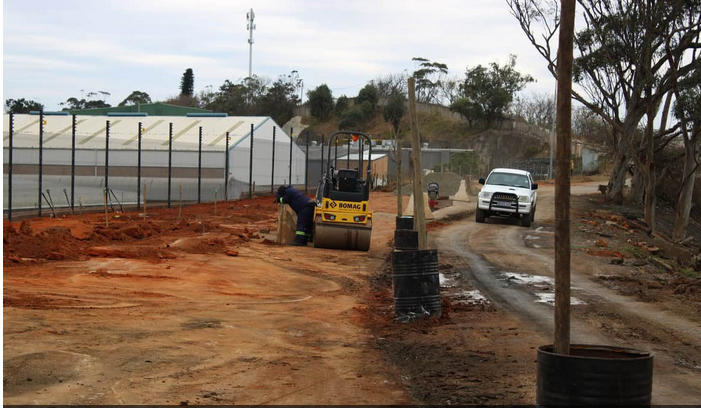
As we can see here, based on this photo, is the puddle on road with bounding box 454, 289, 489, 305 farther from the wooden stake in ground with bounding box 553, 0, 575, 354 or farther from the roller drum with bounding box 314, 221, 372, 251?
the wooden stake in ground with bounding box 553, 0, 575, 354

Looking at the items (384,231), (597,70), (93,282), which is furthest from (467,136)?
(93,282)

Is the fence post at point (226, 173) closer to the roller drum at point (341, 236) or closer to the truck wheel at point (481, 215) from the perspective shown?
the truck wheel at point (481, 215)

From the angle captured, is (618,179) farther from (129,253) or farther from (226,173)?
(129,253)

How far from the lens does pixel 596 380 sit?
18.7ft

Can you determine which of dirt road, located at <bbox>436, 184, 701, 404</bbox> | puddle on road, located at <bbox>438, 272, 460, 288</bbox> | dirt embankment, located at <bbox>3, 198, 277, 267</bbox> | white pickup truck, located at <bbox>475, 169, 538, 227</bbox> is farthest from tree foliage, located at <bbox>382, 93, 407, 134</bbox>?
puddle on road, located at <bbox>438, 272, 460, 288</bbox>

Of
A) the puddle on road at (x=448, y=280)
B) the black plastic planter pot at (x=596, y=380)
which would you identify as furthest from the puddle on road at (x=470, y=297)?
the black plastic planter pot at (x=596, y=380)

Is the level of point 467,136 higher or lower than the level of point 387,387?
higher

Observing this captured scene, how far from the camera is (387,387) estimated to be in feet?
24.5

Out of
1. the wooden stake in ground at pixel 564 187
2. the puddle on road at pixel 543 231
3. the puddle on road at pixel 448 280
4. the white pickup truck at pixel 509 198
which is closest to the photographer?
the wooden stake in ground at pixel 564 187

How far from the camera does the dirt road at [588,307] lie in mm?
8523

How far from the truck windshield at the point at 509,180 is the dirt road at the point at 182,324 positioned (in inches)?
480

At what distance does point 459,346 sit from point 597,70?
3198 cm

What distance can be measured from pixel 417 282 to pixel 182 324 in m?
3.39

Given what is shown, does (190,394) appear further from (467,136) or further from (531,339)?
(467,136)
